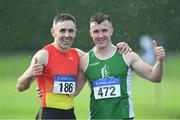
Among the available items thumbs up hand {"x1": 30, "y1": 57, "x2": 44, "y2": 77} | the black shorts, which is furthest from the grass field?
thumbs up hand {"x1": 30, "y1": 57, "x2": 44, "y2": 77}

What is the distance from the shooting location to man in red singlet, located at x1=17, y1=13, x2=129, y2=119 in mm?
7164

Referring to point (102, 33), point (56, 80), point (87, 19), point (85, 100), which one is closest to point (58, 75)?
point (56, 80)

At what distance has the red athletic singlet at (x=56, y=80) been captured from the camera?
718 cm

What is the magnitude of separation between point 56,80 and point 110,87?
0.51 meters

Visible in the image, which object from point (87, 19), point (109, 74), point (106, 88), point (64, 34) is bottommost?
point (106, 88)

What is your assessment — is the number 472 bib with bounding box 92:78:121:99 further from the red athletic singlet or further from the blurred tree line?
the blurred tree line

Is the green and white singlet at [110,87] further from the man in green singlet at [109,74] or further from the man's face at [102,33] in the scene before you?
the man's face at [102,33]

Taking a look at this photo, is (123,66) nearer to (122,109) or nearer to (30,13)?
(122,109)

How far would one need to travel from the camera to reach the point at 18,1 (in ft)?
40.1

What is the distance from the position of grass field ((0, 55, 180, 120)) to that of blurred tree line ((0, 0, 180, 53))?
56.1 inches

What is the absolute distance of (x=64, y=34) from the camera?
23.5 ft

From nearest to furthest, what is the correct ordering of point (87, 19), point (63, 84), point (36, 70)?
point (36, 70), point (63, 84), point (87, 19)

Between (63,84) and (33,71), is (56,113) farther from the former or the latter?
(33,71)

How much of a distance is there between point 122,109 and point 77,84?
1.71 ft
